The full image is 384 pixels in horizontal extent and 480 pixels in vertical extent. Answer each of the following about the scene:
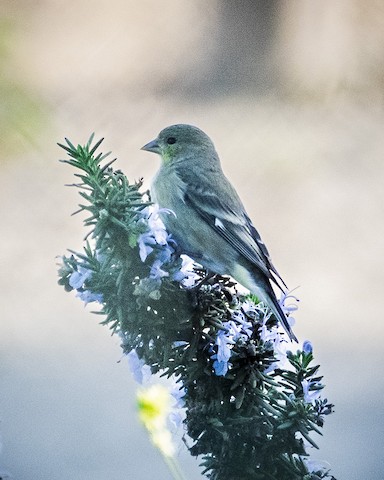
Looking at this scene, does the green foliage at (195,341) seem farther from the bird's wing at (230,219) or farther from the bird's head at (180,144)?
the bird's head at (180,144)

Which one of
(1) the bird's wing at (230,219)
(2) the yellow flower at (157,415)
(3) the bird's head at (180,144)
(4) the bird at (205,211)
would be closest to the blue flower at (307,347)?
(2) the yellow flower at (157,415)

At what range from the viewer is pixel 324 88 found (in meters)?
3.48

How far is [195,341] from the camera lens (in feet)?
3.07

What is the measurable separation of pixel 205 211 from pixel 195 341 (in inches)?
33.7

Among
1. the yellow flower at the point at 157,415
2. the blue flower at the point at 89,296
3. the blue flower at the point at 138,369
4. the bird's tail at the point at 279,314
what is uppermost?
the bird's tail at the point at 279,314

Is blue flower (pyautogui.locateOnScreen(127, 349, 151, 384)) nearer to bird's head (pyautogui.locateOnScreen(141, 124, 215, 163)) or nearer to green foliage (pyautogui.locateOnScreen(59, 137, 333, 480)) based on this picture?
green foliage (pyautogui.locateOnScreen(59, 137, 333, 480))

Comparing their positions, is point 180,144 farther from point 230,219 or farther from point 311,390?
point 311,390

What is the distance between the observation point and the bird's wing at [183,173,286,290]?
1646 millimetres

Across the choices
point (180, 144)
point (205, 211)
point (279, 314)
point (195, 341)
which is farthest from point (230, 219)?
point (195, 341)

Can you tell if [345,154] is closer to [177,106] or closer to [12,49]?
[177,106]

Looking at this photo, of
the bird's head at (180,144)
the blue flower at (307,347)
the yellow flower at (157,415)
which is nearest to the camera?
the yellow flower at (157,415)

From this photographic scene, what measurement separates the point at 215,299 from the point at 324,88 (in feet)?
8.67

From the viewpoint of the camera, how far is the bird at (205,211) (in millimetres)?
1526

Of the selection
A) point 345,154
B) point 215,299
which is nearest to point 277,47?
point 345,154
